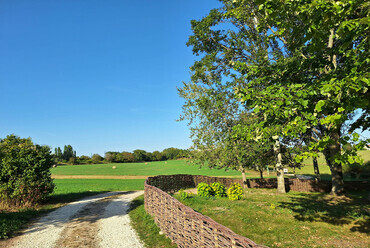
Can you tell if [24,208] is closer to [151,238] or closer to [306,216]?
[151,238]

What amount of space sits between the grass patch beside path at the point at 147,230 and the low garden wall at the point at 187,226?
268 mm

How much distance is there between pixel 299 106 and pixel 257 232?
21.4 feet

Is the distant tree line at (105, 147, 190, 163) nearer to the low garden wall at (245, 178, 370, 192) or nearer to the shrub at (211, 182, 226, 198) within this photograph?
the low garden wall at (245, 178, 370, 192)

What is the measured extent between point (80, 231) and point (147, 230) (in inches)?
129

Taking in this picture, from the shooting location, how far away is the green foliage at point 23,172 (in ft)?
49.5

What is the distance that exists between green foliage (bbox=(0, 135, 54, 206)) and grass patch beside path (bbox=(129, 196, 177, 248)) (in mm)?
8049

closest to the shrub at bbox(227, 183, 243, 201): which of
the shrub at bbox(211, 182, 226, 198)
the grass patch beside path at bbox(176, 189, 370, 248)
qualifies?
the shrub at bbox(211, 182, 226, 198)

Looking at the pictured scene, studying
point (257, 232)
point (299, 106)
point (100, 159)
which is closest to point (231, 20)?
point (299, 106)

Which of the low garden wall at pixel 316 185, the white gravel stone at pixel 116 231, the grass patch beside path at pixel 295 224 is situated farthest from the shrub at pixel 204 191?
the low garden wall at pixel 316 185

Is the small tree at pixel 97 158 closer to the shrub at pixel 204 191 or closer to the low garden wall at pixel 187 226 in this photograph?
the shrub at pixel 204 191

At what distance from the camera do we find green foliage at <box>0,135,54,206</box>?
49.5 ft

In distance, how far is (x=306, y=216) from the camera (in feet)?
37.8

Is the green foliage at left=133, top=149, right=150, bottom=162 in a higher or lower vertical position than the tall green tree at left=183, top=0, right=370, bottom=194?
lower

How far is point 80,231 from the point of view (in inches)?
409
